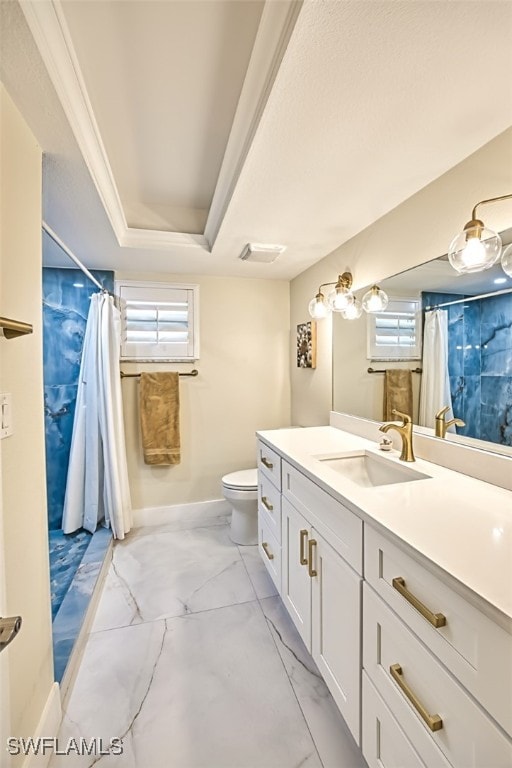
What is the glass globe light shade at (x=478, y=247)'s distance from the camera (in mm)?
1067

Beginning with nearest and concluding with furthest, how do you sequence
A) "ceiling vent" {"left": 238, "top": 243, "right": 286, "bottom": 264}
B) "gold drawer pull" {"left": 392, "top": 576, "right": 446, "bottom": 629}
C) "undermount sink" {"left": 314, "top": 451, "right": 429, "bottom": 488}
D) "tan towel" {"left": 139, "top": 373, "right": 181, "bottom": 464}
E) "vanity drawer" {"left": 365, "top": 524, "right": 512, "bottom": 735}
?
1. "vanity drawer" {"left": 365, "top": 524, "right": 512, "bottom": 735}
2. "gold drawer pull" {"left": 392, "top": 576, "right": 446, "bottom": 629}
3. "undermount sink" {"left": 314, "top": 451, "right": 429, "bottom": 488}
4. "ceiling vent" {"left": 238, "top": 243, "right": 286, "bottom": 264}
5. "tan towel" {"left": 139, "top": 373, "right": 181, "bottom": 464}

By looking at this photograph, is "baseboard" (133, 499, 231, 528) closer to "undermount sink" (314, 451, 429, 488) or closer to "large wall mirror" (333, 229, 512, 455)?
"undermount sink" (314, 451, 429, 488)

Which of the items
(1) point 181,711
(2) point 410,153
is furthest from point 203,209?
(1) point 181,711

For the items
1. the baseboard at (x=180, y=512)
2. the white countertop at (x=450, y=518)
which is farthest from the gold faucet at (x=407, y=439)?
the baseboard at (x=180, y=512)

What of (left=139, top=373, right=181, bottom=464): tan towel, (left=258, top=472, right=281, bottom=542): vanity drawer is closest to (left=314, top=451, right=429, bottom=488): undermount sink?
(left=258, top=472, right=281, bottom=542): vanity drawer

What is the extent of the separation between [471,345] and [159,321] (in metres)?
2.16

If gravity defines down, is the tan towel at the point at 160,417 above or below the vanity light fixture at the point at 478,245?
below

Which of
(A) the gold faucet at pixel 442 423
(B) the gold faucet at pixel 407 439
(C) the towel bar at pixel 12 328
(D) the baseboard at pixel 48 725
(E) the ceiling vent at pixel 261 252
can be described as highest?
(E) the ceiling vent at pixel 261 252

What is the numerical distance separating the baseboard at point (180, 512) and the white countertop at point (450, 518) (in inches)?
63.7

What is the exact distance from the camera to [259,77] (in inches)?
38.0

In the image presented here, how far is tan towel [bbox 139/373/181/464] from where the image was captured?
8.52ft

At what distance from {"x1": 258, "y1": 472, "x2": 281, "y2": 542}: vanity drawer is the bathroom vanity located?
0.66 ft

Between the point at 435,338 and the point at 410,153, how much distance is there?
0.74 m

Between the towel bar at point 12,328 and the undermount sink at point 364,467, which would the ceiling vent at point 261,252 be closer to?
the undermount sink at point 364,467
